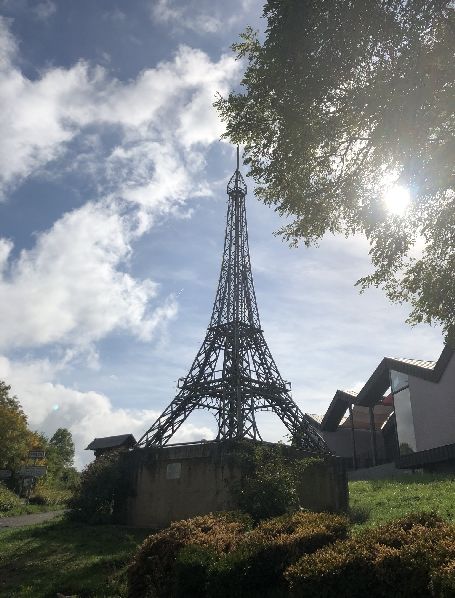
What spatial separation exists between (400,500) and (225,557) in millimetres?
13701

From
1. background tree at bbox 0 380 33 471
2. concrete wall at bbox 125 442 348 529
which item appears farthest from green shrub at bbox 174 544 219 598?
background tree at bbox 0 380 33 471

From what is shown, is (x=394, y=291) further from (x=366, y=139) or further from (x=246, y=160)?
(x=246, y=160)

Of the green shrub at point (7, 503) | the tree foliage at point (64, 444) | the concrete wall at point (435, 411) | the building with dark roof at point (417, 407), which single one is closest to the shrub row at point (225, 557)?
the green shrub at point (7, 503)

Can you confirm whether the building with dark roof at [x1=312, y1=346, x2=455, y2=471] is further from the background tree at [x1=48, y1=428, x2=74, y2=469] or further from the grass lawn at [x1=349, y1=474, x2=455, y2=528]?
the background tree at [x1=48, y1=428, x2=74, y2=469]

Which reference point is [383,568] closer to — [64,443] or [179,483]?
[179,483]

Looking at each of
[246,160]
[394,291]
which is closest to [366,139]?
[246,160]

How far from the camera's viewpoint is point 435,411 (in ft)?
109

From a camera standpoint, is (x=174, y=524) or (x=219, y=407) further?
(x=219, y=407)

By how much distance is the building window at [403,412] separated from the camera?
34.9 metres

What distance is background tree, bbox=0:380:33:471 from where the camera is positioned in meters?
40.1

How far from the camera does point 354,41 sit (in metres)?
10.8

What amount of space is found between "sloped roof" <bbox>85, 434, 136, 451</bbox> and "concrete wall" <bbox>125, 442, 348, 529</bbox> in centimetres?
2489

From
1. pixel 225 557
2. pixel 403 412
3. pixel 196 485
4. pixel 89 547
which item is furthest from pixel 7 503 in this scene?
pixel 403 412

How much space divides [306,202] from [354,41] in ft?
13.3
